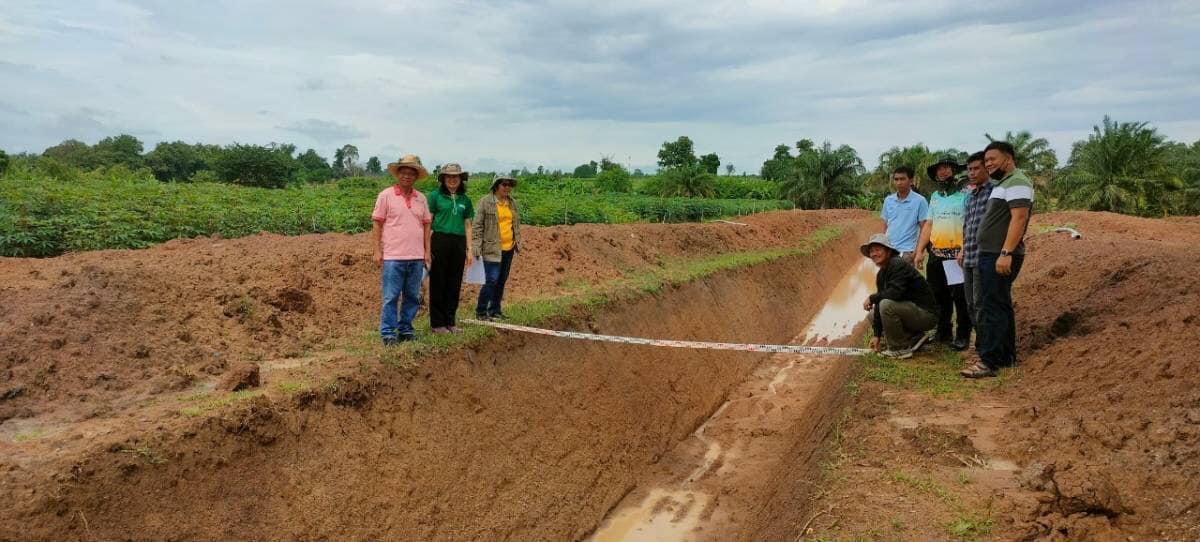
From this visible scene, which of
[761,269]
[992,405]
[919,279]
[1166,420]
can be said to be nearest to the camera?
[1166,420]

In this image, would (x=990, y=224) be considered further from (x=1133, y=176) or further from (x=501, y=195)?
(x=1133, y=176)

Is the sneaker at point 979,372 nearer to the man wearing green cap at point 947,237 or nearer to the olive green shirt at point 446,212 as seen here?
the man wearing green cap at point 947,237

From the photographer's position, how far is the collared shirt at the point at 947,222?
686 cm

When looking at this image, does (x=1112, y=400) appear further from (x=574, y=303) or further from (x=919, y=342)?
(x=574, y=303)

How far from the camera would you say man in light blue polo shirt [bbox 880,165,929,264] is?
7484 mm

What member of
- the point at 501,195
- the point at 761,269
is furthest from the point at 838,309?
the point at 501,195

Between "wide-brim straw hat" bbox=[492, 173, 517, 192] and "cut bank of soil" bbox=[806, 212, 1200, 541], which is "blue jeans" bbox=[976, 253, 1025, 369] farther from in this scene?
"wide-brim straw hat" bbox=[492, 173, 517, 192]

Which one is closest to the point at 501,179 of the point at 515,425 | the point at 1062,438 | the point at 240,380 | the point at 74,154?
the point at 515,425

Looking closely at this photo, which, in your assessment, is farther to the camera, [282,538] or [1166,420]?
[282,538]

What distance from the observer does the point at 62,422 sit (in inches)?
186

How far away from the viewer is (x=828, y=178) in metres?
46.9

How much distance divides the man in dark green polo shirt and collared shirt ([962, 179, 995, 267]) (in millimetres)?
142

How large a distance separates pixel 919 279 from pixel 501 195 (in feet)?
15.1

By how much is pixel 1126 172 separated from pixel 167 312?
35.2 meters
